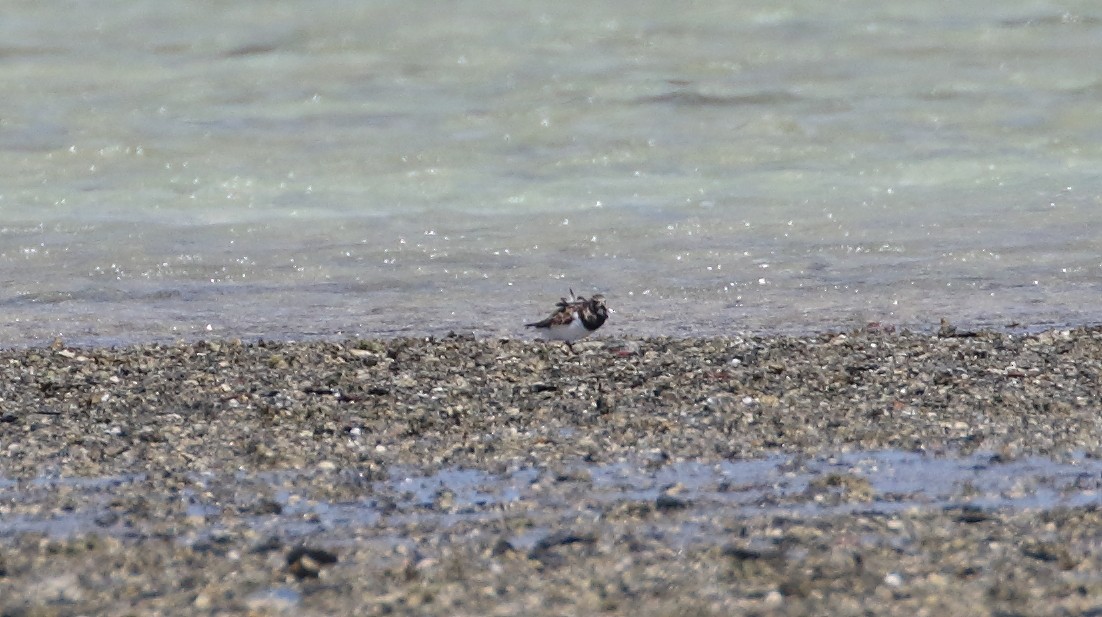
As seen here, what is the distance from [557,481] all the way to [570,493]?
0.67 ft

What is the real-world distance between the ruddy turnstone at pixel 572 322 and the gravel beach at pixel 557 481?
26 cm

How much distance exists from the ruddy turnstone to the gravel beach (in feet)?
0.86

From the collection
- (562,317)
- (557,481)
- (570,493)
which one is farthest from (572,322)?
(570,493)

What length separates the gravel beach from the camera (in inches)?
216

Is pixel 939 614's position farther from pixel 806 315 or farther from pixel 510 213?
pixel 510 213

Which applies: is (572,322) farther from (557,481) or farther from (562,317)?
(557,481)

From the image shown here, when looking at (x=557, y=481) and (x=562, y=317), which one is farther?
(x=562, y=317)

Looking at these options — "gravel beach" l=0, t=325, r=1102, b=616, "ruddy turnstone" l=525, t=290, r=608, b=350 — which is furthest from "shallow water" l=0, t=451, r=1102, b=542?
"ruddy turnstone" l=525, t=290, r=608, b=350

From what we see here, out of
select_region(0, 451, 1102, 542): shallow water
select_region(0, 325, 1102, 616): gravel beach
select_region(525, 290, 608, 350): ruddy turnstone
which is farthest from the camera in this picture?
select_region(525, 290, 608, 350): ruddy turnstone

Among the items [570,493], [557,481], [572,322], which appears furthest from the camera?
[572,322]

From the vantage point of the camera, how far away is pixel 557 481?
6.85 metres

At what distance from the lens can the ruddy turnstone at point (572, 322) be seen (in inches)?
414

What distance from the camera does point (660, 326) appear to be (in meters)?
12.3

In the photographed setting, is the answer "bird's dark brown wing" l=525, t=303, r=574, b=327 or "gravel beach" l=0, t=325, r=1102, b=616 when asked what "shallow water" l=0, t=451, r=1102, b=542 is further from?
"bird's dark brown wing" l=525, t=303, r=574, b=327
